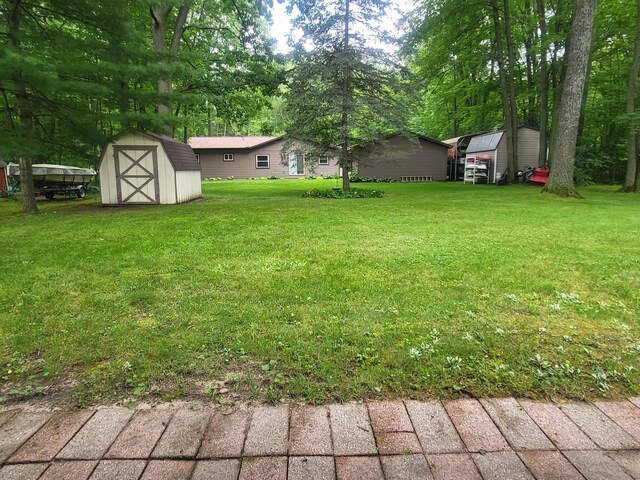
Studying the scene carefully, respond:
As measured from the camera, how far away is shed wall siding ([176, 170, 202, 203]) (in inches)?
459

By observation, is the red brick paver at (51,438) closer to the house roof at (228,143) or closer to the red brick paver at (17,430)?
the red brick paver at (17,430)

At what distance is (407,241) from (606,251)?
2.40 meters

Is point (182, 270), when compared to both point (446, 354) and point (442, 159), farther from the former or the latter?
point (442, 159)

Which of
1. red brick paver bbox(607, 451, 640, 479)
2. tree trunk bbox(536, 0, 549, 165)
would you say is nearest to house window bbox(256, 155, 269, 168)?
tree trunk bbox(536, 0, 549, 165)

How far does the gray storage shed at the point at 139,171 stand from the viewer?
11031 mm

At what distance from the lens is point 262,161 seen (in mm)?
28906

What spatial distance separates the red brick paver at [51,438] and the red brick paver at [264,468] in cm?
81

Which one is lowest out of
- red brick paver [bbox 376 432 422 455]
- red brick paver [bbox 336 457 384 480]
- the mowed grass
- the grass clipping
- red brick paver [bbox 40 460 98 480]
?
red brick paver [bbox 336 457 384 480]

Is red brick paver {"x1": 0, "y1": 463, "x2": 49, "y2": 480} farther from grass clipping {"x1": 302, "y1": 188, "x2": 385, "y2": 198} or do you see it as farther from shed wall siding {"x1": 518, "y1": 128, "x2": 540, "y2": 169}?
shed wall siding {"x1": 518, "y1": 128, "x2": 540, "y2": 169}

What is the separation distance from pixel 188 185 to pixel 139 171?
1613mm

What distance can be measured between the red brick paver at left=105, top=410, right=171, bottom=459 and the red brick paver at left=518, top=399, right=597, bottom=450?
1.71 metres

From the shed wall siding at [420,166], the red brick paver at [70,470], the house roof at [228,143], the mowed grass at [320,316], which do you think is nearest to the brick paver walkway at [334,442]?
the red brick paver at [70,470]

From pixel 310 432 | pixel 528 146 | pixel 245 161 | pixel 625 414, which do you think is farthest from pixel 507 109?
pixel 310 432

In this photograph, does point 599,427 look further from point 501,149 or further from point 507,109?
point 501,149
